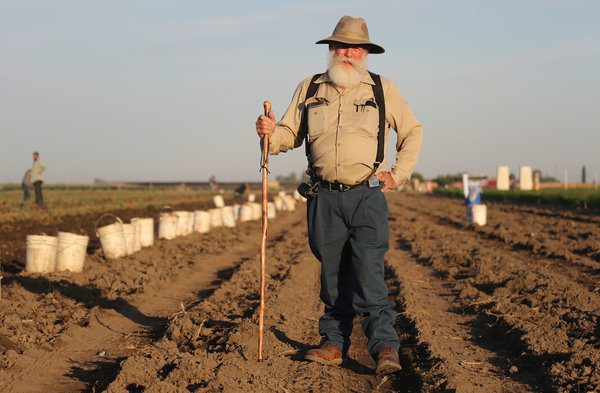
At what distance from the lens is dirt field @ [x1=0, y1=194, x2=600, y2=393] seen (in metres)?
4.91

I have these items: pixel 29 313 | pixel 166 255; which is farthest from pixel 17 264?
pixel 29 313

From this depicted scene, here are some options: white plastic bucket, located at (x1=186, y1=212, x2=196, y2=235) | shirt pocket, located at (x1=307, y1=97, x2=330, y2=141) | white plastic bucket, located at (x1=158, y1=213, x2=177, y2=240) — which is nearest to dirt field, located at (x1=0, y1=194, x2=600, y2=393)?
shirt pocket, located at (x1=307, y1=97, x2=330, y2=141)

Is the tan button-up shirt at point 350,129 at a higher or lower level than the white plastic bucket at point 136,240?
higher

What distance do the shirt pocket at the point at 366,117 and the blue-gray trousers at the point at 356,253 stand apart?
0.35m

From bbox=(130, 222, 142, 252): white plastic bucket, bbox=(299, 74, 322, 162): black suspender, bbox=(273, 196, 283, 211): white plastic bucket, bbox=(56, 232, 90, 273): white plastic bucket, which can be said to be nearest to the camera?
bbox=(299, 74, 322, 162): black suspender

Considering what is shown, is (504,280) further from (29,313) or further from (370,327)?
(29,313)

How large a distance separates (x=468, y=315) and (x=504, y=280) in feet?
7.31

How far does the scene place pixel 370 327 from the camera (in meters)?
5.21

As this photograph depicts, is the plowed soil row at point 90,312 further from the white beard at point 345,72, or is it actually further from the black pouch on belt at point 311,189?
the white beard at point 345,72

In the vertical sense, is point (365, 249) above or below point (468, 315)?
above

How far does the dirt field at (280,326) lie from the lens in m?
4.91

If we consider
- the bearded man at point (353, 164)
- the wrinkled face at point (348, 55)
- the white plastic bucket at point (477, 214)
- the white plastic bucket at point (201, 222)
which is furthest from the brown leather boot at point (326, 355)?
the white plastic bucket at point (477, 214)

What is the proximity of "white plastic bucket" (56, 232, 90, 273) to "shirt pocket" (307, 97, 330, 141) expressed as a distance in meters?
5.69

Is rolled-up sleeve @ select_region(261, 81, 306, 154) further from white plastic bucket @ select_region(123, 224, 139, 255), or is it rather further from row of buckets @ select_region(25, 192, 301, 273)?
white plastic bucket @ select_region(123, 224, 139, 255)
